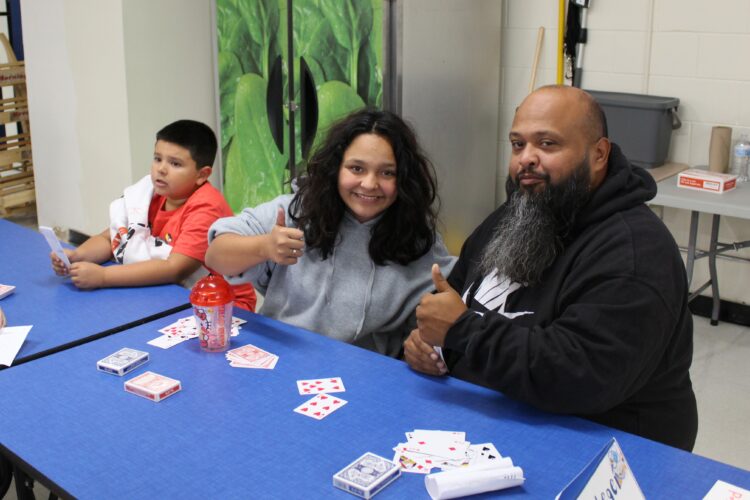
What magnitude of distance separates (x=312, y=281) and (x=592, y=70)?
263 centimetres

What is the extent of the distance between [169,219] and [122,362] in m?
0.95

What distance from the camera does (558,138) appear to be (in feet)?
6.23

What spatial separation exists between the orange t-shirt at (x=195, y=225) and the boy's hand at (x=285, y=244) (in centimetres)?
52

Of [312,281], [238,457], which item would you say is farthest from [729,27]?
[238,457]

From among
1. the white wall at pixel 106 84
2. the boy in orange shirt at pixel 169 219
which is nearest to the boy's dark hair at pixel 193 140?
the boy in orange shirt at pixel 169 219

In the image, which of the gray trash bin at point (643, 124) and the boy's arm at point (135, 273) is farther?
the gray trash bin at point (643, 124)

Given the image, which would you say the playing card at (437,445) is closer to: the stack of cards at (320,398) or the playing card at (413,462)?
the playing card at (413,462)

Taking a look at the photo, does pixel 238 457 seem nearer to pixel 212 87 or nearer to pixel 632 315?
pixel 632 315

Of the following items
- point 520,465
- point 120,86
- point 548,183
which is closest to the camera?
point 520,465

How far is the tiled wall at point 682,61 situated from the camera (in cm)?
398

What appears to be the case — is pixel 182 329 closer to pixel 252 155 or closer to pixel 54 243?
pixel 54 243

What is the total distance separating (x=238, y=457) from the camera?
1.60 meters

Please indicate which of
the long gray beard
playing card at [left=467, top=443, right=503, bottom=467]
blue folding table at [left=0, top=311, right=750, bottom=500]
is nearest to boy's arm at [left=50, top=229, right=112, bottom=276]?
blue folding table at [left=0, top=311, right=750, bottom=500]

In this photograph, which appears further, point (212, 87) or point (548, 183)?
point (212, 87)
